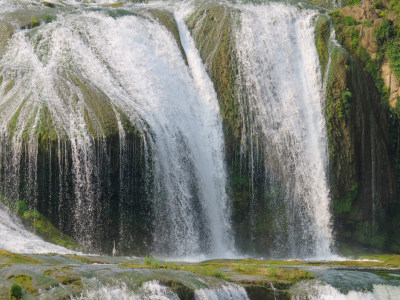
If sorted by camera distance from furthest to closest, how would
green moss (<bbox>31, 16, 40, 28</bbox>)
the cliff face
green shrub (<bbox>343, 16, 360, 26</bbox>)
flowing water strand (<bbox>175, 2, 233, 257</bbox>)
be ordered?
1. green shrub (<bbox>343, 16, 360, 26</bbox>)
2. green moss (<bbox>31, 16, 40, 28</bbox>)
3. the cliff face
4. flowing water strand (<bbox>175, 2, 233, 257</bbox>)

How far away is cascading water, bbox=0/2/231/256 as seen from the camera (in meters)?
19.6

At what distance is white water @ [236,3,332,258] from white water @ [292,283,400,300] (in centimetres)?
794

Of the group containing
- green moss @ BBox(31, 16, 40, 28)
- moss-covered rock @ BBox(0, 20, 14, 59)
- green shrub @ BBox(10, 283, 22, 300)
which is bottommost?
green shrub @ BBox(10, 283, 22, 300)

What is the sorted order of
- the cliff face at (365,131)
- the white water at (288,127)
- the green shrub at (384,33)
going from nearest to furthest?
1. the white water at (288,127)
2. the cliff face at (365,131)
3. the green shrub at (384,33)

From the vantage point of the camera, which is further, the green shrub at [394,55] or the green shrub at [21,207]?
the green shrub at [394,55]

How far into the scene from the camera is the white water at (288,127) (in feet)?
78.1

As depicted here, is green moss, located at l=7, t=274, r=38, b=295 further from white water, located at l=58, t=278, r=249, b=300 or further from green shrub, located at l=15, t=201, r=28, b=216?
green shrub, located at l=15, t=201, r=28, b=216

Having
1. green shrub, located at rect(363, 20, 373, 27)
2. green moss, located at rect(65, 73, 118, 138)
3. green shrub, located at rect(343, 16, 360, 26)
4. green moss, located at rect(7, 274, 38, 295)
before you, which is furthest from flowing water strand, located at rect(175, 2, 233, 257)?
green moss, located at rect(7, 274, 38, 295)

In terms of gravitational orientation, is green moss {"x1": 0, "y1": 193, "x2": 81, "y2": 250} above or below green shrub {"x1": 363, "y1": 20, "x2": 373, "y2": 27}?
below

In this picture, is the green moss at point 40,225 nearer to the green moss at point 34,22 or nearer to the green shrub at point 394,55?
the green moss at point 34,22

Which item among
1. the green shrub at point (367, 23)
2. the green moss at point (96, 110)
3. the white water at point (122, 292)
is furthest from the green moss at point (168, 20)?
the white water at point (122, 292)

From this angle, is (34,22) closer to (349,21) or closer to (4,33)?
(4,33)

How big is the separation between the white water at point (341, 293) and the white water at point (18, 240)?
6.30 meters

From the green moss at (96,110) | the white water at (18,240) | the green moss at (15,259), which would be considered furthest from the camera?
the green moss at (96,110)
